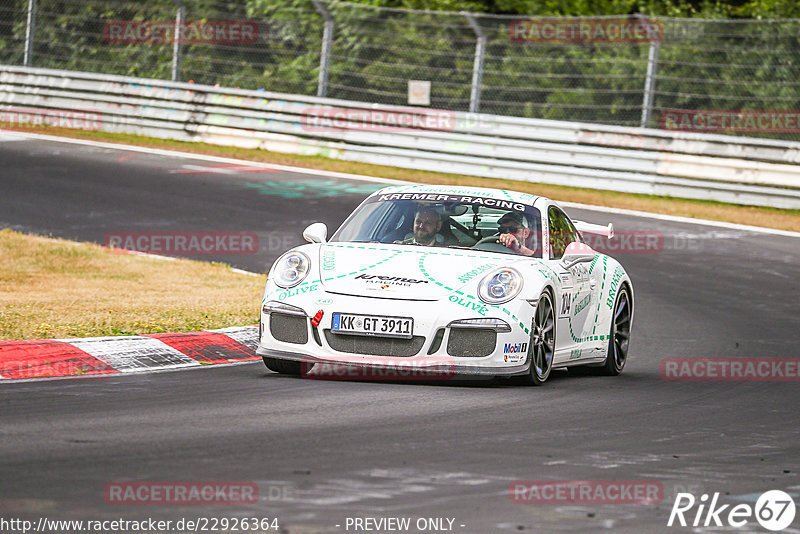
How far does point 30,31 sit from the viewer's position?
2708 cm

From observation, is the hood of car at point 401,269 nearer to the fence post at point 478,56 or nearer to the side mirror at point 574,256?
the side mirror at point 574,256

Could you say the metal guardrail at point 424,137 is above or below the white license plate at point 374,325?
above

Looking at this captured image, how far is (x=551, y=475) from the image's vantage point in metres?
5.75

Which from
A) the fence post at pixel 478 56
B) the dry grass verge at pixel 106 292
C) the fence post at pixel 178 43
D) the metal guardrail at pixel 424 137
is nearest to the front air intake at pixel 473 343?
the dry grass verge at pixel 106 292

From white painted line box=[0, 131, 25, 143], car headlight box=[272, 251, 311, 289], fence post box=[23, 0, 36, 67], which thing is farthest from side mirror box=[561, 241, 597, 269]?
fence post box=[23, 0, 36, 67]

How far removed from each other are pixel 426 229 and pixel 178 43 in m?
17.5

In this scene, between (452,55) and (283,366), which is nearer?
(283,366)

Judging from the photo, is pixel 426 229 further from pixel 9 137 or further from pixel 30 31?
pixel 30 31

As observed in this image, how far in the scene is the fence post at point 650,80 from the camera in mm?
22109

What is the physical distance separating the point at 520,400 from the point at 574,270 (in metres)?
1.88

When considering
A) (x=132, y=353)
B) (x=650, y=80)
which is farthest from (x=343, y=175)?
(x=132, y=353)

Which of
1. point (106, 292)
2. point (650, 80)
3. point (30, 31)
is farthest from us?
point (30, 31)

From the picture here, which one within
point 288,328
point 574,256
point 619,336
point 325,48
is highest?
point 325,48

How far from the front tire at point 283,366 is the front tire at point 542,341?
148 cm
